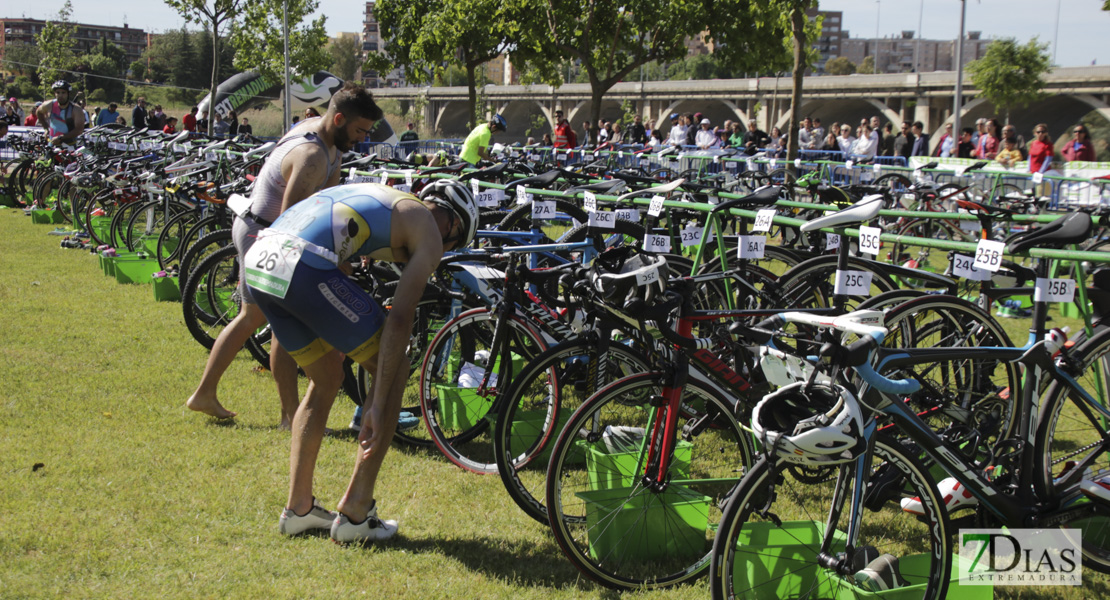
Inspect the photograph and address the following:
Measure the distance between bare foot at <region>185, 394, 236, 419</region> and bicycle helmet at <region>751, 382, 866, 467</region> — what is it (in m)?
3.53

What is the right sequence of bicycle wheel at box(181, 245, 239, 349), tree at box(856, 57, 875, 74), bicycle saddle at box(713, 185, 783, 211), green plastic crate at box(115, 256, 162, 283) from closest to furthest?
1. bicycle saddle at box(713, 185, 783, 211)
2. bicycle wheel at box(181, 245, 239, 349)
3. green plastic crate at box(115, 256, 162, 283)
4. tree at box(856, 57, 875, 74)

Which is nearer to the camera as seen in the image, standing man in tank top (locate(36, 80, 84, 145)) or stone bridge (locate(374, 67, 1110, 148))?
standing man in tank top (locate(36, 80, 84, 145))

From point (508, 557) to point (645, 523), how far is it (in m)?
0.59

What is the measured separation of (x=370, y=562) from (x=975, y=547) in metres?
2.22

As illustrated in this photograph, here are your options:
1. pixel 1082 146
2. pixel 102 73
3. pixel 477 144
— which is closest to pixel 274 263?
pixel 477 144

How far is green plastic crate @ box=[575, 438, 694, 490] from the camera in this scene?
145 inches

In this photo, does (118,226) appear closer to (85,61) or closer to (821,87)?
(821,87)

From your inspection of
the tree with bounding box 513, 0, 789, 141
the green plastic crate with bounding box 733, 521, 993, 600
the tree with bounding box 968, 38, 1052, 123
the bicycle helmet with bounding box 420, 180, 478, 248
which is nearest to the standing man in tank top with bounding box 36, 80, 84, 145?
the tree with bounding box 513, 0, 789, 141

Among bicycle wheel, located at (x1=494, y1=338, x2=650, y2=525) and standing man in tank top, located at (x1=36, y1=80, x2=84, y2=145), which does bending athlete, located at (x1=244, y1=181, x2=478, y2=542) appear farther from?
standing man in tank top, located at (x1=36, y1=80, x2=84, y2=145)

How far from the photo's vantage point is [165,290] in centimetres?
819

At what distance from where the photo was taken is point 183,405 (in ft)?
17.6

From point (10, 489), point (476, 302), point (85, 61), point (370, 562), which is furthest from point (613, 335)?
point (85, 61)

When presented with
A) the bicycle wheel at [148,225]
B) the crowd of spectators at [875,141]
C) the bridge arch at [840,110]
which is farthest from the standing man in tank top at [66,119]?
the bridge arch at [840,110]

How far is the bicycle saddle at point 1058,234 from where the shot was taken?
3408 millimetres
